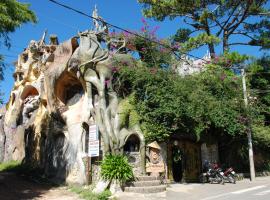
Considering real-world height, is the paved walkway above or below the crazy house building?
below

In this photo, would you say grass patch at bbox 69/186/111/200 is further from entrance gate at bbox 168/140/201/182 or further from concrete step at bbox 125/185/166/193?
entrance gate at bbox 168/140/201/182

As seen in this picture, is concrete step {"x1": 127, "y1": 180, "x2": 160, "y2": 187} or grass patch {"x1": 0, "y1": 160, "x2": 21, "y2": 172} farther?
grass patch {"x1": 0, "y1": 160, "x2": 21, "y2": 172}

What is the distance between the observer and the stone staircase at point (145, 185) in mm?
14031

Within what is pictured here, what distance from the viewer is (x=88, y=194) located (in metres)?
14.0

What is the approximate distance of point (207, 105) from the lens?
59.1 ft

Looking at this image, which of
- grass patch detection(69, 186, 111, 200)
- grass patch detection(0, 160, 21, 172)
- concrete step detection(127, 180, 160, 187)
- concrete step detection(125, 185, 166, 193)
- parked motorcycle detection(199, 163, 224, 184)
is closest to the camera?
grass patch detection(69, 186, 111, 200)

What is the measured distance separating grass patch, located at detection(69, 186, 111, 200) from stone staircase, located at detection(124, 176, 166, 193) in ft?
3.13

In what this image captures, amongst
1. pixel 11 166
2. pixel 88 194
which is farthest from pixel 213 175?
pixel 11 166

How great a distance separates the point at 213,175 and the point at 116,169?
6129mm

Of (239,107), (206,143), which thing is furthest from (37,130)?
(239,107)

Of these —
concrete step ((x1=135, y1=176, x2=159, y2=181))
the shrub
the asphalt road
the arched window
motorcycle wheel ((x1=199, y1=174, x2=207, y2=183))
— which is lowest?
the asphalt road

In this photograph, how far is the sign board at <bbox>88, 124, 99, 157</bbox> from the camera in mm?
15580

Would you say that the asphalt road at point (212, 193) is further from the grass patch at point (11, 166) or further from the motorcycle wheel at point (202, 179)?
the grass patch at point (11, 166)

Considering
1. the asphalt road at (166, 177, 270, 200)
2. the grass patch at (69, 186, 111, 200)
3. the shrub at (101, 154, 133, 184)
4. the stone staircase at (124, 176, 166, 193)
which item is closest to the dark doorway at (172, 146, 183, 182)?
the asphalt road at (166, 177, 270, 200)
